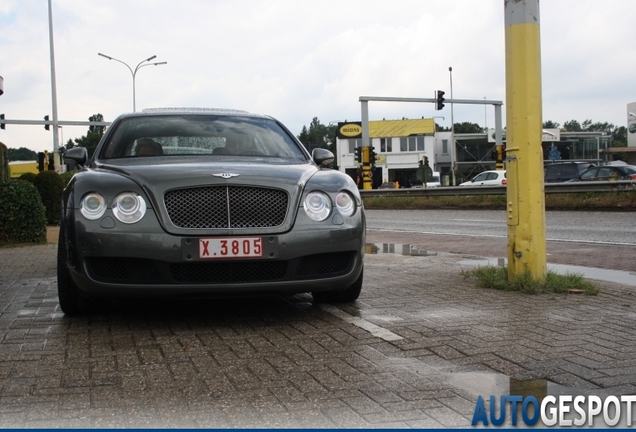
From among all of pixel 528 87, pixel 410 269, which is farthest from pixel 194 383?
pixel 410 269

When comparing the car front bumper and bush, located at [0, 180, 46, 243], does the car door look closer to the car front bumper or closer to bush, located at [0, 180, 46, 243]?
bush, located at [0, 180, 46, 243]

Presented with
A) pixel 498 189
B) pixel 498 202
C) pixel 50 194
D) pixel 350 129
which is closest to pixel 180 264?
pixel 50 194

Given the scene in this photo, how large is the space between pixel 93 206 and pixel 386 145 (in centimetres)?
7841

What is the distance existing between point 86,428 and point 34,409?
1.33 ft

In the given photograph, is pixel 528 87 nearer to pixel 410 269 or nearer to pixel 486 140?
pixel 410 269

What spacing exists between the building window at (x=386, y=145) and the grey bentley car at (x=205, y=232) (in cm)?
7769

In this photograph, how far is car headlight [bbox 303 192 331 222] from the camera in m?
5.10

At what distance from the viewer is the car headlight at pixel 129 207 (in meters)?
4.85

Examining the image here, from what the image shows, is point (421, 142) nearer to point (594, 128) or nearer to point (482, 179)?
point (482, 179)

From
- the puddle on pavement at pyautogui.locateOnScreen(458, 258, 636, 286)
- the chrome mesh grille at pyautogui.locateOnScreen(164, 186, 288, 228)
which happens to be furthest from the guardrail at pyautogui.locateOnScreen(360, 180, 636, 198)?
the chrome mesh grille at pyautogui.locateOnScreen(164, 186, 288, 228)

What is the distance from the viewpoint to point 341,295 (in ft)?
19.4

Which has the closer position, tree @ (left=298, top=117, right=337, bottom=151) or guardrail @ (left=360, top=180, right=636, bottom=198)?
guardrail @ (left=360, top=180, right=636, bottom=198)

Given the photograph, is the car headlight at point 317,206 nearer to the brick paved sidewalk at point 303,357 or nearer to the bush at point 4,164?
the brick paved sidewalk at point 303,357

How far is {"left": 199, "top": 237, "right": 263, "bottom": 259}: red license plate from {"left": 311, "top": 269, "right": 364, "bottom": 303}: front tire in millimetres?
1172
